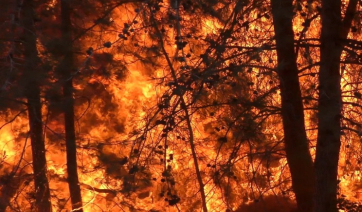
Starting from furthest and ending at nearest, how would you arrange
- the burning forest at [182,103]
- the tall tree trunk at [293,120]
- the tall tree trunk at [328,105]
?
the tall tree trunk at [293,120]
the burning forest at [182,103]
the tall tree trunk at [328,105]

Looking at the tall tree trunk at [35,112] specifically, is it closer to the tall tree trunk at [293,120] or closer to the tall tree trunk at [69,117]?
the tall tree trunk at [69,117]

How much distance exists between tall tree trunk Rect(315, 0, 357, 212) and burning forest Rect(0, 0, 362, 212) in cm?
1

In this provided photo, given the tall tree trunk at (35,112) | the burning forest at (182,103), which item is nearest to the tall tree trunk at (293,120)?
the burning forest at (182,103)

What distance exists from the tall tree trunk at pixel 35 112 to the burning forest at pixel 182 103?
0.8 inches

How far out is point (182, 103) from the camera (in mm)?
5934

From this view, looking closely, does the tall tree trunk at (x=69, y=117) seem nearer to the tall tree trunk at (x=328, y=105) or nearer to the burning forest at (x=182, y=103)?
the burning forest at (x=182, y=103)

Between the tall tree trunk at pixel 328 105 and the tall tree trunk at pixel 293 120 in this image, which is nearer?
the tall tree trunk at pixel 328 105

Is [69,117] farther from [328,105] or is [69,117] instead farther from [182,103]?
[328,105]

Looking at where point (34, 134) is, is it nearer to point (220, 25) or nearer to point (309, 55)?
point (220, 25)

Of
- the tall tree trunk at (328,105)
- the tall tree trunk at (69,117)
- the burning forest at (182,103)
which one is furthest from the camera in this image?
the tall tree trunk at (69,117)

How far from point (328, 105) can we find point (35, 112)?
4.00 metres

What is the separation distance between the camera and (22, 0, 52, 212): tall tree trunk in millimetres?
7316

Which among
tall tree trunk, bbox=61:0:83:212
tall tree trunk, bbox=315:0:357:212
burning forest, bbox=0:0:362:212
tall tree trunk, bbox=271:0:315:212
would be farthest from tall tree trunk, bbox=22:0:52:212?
tall tree trunk, bbox=315:0:357:212

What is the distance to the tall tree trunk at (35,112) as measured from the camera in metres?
7.32
